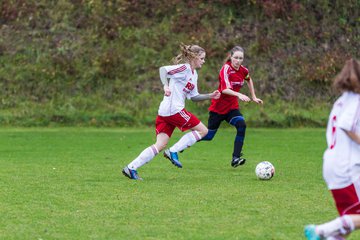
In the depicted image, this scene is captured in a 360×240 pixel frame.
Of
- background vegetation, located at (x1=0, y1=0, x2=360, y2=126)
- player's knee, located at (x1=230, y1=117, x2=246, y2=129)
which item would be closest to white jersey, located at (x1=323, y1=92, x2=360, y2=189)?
player's knee, located at (x1=230, y1=117, x2=246, y2=129)

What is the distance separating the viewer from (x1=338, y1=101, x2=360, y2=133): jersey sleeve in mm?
6172

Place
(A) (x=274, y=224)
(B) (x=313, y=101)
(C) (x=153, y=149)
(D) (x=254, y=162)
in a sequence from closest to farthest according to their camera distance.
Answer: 1. (A) (x=274, y=224)
2. (C) (x=153, y=149)
3. (D) (x=254, y=162)
4. (B) (x=313, y=101)

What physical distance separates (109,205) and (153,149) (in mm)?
2278

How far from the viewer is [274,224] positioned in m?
7.75

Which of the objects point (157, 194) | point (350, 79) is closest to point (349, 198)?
point (350, 79)

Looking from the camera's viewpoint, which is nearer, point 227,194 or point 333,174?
point 333,174

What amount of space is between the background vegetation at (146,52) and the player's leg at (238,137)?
7.45 metres

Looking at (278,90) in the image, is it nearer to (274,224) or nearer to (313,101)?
(313,101)

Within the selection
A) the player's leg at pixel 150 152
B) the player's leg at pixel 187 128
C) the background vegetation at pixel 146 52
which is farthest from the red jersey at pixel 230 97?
the background vegetation at pixel 146 52

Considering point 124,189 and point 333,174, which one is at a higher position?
point 333,174

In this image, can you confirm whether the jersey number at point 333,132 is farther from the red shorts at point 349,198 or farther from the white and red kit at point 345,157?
the red shorts at point 349,198

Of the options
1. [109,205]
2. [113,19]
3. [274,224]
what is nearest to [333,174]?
[274,224]

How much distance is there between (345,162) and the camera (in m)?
6.22

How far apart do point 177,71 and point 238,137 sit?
1865 millimetres
